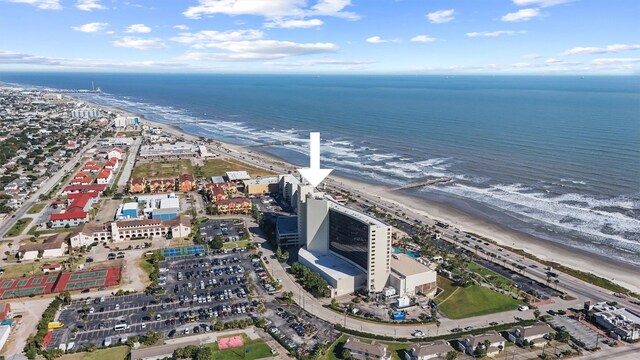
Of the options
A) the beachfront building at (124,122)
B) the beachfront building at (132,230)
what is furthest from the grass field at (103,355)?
the beachfront building at (124,122)

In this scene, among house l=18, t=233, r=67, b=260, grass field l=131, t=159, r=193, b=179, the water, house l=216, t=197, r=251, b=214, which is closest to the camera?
house l=18, t=233, r=67, b=260

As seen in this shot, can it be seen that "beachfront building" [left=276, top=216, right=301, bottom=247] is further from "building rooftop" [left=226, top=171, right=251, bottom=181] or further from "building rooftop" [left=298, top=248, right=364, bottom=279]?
"building rooftop" [left=226, top=171, right=251, bottom=181]

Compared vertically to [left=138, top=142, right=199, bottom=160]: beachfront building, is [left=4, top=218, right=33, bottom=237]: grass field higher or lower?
lower

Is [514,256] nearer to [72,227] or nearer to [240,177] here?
[240,177]

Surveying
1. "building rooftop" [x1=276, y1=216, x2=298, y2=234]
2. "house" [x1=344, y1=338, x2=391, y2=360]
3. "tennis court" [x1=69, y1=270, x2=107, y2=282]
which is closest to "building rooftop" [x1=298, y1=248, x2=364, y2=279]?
"building rooftop" [x1=276, y1=216, x2=298, y2=234]

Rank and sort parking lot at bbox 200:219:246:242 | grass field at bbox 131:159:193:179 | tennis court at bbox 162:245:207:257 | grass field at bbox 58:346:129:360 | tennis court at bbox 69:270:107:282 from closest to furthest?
grass field at bbox 58:346:129:360
tennis court at bbox 69:270:107:282
tennis court at bbox 162:245:207:257
parking lot at bbox 200:219:246:242
grass field at bbox 131:159:193:179

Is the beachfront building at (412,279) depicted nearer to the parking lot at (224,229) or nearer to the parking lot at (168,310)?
the parking lot at (168,310)

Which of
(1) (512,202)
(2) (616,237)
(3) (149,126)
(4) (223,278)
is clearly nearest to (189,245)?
(4) (223,278)
